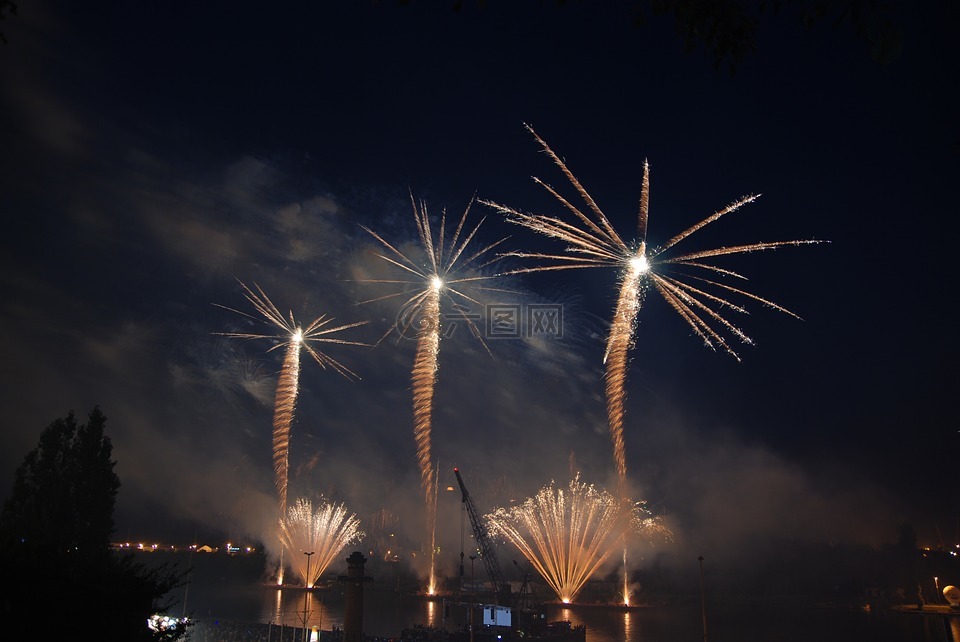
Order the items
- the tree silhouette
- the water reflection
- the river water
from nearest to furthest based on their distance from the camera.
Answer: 1. the tree silhouette
2. the river water
3. the water reflection

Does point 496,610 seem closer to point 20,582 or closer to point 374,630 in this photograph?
point 374,630

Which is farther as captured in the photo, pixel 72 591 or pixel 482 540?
pixel 482 540

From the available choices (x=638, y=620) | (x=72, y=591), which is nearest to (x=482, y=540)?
(x=638, y=620)

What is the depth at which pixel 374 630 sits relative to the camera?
97.2 meters

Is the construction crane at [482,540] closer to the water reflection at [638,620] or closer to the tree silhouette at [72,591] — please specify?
the water reflection at [638,620]

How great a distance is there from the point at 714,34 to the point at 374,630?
109 m

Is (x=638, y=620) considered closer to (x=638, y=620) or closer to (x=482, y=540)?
(x=638, y=620)

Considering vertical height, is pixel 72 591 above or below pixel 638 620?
above

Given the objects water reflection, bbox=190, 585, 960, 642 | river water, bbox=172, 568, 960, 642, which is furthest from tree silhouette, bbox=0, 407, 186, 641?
water reflection, bbox=190, 585, 960, 642

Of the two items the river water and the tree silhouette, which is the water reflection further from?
the tree silhouette

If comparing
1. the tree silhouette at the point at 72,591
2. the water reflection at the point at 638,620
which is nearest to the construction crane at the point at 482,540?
the water reflection at the point at 638,620

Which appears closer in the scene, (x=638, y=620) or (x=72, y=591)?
(x=72, y=591)

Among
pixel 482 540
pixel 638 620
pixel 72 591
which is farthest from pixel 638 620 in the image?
pixel 72 591

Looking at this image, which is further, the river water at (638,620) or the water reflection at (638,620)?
the water reflection at (638,620)
